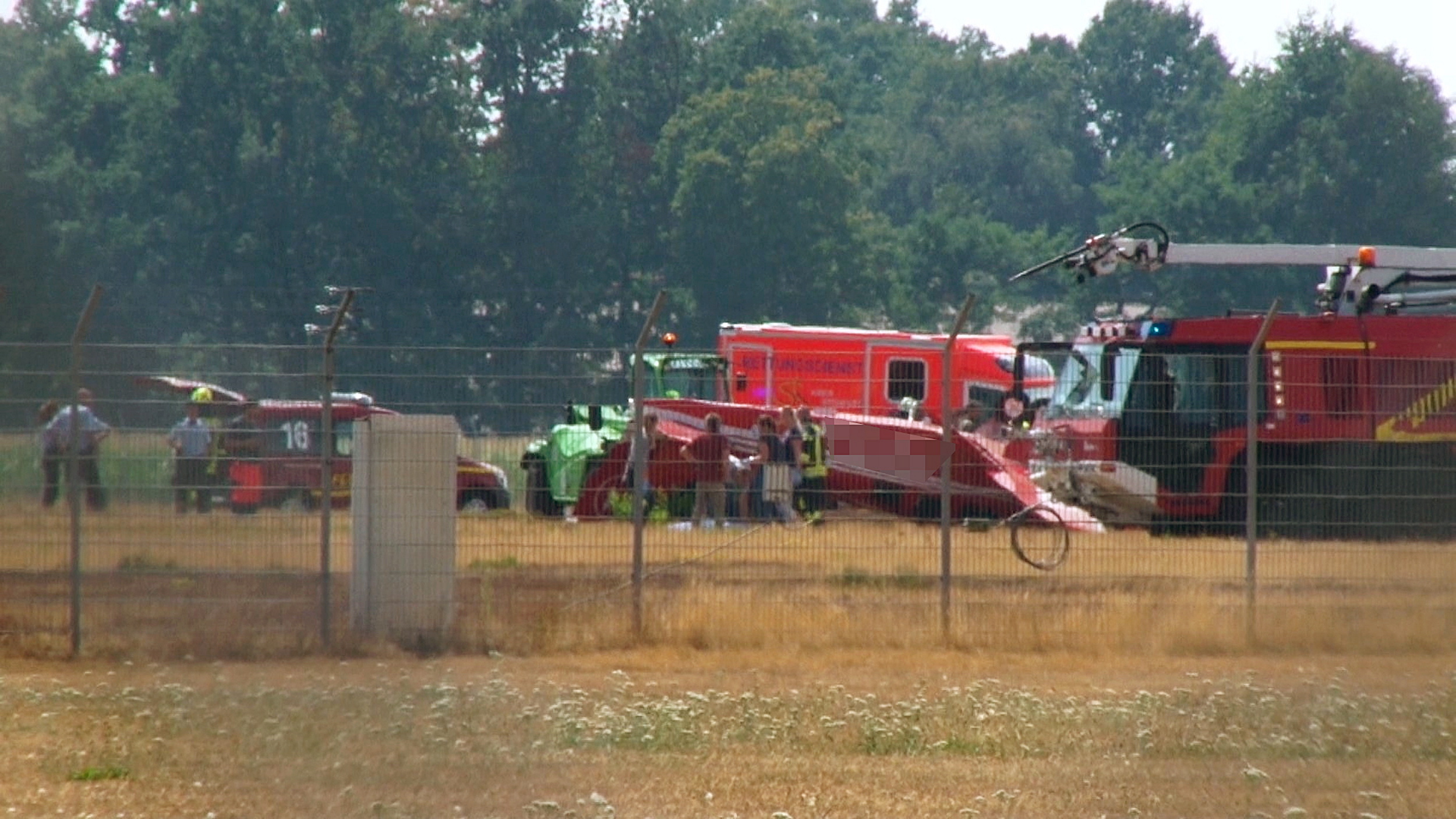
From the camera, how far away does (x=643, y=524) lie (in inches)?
572

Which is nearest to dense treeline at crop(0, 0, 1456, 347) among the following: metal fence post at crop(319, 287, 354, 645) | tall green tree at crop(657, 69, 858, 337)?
tall green tree at crop(657, 69, 858, 337)

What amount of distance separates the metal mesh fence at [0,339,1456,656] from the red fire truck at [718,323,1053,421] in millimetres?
7816

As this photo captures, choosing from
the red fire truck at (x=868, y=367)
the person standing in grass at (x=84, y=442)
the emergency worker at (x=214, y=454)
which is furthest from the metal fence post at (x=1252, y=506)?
the person standing in grass at (x=84, y=442)

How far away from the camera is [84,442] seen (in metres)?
14.2

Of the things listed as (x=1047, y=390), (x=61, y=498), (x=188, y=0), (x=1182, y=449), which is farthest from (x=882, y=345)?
(x=188, y=0)

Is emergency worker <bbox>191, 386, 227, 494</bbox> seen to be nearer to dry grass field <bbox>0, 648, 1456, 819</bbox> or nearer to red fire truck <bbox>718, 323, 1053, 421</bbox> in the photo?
dry grass field <bbox>0, 648, 1456, 819</bbox>

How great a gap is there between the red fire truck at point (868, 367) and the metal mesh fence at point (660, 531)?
7.82m

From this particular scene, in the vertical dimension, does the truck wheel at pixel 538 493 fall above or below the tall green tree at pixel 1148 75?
below

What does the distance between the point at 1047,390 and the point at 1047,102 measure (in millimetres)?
84516

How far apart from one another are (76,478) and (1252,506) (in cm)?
866

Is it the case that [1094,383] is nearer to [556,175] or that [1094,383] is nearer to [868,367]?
[868,367]

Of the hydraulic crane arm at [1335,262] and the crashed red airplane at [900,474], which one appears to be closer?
the crashed red airplane at [900,474]

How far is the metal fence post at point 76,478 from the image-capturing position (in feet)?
46.0

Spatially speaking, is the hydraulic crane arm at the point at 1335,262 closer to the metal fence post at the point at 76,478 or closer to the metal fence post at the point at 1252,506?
the metal fence post at the point at 1252,506
